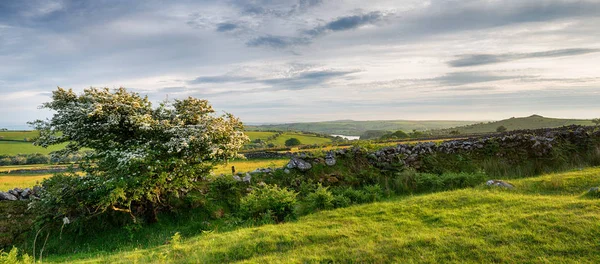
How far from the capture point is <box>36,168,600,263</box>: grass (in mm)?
5770

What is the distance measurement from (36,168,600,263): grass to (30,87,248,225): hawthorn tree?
71.8 inches

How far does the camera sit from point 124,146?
10.5 meters

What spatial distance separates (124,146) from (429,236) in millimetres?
10507

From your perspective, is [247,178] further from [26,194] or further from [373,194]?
[26,194]

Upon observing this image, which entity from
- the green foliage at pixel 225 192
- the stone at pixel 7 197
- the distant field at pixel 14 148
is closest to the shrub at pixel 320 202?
the green foliage at pixel 225 192

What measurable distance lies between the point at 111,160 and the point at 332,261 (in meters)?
8.52

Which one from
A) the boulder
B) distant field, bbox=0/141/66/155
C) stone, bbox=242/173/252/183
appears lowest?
distant field, bbox=0/141/66/155

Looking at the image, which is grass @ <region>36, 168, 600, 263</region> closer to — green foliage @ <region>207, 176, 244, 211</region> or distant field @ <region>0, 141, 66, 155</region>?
green foliage @ <region>207, 176, 244, 211</region>

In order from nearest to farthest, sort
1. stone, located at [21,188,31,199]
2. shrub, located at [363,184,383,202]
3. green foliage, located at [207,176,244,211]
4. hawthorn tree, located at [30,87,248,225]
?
hawthorn tree, located at [30,87,248,225], shrub, located at [363,184,383,202], stone, located at [21,188,31,199], green foliage, located at [207,176,244,211]

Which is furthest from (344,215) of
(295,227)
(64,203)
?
(64,203)

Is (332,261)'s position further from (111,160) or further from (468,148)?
(468,148)

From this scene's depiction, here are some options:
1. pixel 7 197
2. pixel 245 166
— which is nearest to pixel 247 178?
pixel 7 197

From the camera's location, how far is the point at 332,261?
19.9 feet

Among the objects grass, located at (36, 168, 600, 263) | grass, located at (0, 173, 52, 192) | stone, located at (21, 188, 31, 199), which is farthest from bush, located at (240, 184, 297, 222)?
grass, located at (0, 173, 52, 192)
